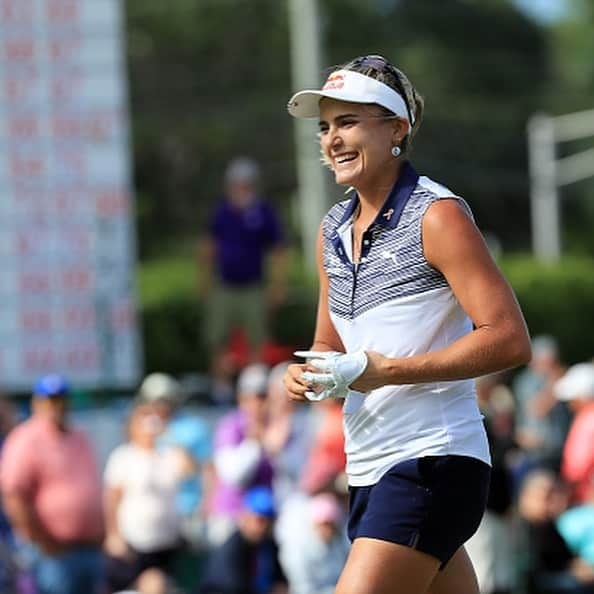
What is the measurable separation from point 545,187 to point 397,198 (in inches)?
1418

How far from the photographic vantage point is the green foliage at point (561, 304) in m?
27.9

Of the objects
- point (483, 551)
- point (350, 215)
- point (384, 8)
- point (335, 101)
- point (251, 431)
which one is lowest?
point (483, 551)

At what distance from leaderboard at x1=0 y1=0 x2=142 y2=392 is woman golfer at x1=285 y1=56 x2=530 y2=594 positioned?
7835 mm

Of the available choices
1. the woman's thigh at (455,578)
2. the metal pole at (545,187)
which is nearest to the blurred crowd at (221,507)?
the woman's thigh at (455,578)

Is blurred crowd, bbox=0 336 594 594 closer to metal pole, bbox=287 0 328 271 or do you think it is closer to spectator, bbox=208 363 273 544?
spectator, bbox=208 363 273 544

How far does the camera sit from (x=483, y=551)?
33.2ft

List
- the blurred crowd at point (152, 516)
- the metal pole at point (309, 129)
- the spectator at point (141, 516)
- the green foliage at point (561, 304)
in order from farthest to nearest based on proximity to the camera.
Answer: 1. the green foliage at point (561, 304)
2. the metal pole at point (309, 129)
3. the spectator at point (141, 516)
4. the blurred crowd at point (152, 516)

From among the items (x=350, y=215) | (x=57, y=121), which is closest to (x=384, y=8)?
(x=57, y=121)

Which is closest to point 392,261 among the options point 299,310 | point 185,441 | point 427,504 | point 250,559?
point 427,504

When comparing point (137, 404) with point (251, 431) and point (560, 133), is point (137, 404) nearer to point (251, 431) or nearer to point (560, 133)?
point (251, 431)

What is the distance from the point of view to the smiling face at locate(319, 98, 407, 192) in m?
4.61

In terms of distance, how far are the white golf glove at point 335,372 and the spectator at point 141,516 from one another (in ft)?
17.7

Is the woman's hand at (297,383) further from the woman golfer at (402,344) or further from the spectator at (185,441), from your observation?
the spectator at (185,441)

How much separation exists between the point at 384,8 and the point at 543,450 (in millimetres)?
38723
